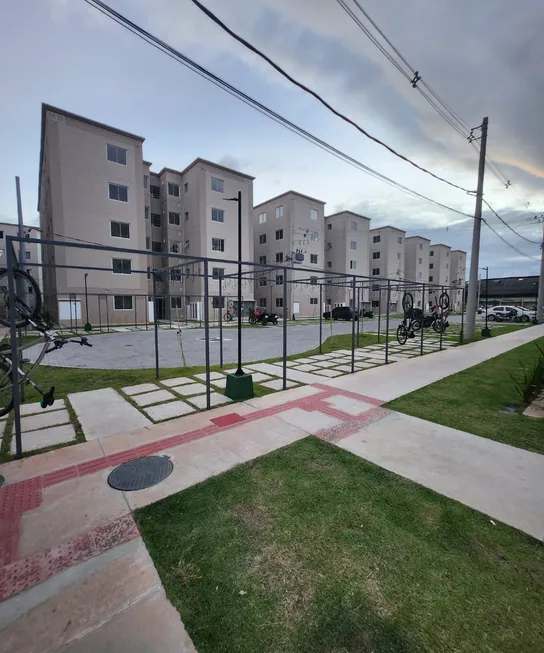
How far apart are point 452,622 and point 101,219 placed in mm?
25469

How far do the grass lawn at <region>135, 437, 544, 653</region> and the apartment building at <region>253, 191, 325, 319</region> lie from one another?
2961cm

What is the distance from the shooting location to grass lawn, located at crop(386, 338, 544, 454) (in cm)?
399

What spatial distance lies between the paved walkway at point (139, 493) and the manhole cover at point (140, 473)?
0.28 feet

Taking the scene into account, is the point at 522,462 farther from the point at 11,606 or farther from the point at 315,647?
the point at 11,606

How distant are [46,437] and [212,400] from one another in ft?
7.37

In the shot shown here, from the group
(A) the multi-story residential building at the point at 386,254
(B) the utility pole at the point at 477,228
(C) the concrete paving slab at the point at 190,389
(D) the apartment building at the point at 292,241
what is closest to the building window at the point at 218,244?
(D) the apartment building at the point at 292,241

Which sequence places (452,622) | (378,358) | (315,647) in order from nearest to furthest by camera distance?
(315,647) < (452,622) < (378,358)

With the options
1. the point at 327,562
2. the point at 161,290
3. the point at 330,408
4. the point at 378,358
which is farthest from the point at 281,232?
the point at 327,562

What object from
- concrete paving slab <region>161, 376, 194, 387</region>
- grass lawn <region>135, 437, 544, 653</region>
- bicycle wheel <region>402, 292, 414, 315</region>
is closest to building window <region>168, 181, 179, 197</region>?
bicycle wheel <region>402, 292, 414, 315</region>

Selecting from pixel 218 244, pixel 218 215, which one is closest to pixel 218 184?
pixel 218 215

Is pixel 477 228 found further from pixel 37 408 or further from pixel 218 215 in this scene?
pixel 218 215

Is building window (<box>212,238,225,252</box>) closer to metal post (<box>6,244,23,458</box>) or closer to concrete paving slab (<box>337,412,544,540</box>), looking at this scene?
metal post (<box>6,244,23,458</box>)

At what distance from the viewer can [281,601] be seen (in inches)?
67.5

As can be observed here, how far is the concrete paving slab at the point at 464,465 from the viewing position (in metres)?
2.55
